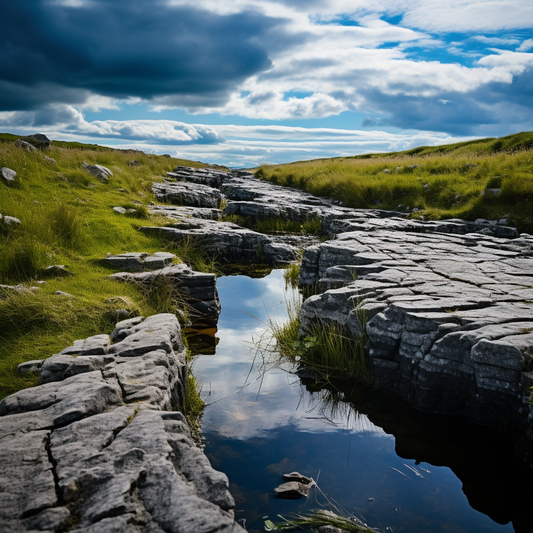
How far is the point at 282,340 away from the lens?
6.35m

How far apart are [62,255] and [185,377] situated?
4.30m

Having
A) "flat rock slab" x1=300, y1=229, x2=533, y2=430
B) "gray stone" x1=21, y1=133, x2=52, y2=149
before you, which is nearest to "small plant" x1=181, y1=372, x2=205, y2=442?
"flat rock slab" x1=300, y1=229, x2=533, y2=430

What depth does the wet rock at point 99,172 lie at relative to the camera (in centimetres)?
1328

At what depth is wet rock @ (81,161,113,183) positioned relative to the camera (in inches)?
523

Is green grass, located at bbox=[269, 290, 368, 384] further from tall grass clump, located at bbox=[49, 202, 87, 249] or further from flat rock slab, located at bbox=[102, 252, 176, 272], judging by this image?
tall grass clump, located at bbox=[49, 202, 87, 249]

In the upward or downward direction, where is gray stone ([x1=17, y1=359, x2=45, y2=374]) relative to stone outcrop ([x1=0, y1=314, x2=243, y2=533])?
downward

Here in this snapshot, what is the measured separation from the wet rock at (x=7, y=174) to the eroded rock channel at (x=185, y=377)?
14.3ft

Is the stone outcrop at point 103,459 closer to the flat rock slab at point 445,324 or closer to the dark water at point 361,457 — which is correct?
the dark water at point 361,457

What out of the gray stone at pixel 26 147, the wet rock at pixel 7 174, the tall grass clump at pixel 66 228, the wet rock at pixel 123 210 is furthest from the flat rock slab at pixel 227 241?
the gray stone at pixel 26 147

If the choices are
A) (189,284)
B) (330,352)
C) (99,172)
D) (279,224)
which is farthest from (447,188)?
(99,172)

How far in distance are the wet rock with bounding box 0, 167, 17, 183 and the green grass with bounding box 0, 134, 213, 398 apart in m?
0.16

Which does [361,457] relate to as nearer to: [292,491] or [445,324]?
[292,491]

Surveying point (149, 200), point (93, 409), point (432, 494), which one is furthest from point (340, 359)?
point (149, 200)

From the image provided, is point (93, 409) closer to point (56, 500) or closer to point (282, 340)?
point (56, 500)
